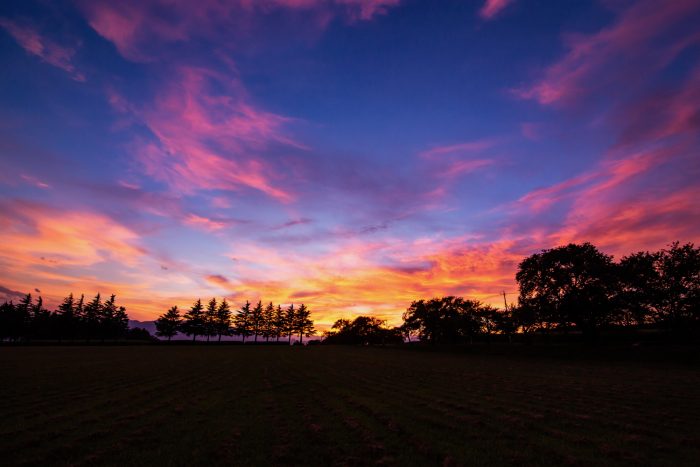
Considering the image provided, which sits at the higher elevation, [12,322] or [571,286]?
[571,286]

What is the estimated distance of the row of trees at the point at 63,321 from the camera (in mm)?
97438

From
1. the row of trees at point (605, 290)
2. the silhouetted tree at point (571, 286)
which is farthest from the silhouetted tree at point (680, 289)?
the silhouetted tree at point (571, 286)

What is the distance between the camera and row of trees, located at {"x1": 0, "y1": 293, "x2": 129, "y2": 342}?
97438 mm

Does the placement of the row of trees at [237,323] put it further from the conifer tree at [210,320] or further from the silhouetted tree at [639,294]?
the silhouetted tree at [639,294]

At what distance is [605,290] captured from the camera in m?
41.0

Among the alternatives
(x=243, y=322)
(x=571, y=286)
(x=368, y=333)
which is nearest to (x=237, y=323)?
(x=243, y=322)

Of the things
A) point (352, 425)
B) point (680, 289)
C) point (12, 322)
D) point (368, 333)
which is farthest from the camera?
point (368, 333)

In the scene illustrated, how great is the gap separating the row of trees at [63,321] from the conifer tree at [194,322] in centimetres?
2090

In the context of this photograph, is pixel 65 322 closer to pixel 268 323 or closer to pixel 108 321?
pixel 108 321

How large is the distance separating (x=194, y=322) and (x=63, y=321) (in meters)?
36.5

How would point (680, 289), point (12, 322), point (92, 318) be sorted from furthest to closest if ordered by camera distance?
point (92, 318) → point (12, 322) → point (680, 289)

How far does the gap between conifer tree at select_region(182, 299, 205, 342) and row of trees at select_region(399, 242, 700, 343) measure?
108050 mm

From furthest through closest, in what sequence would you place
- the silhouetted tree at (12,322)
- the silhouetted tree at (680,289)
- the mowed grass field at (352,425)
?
the silhouetted tree at (12,322) → the silhouetted tree at (680,289) → the mowed grass field at (352,425)

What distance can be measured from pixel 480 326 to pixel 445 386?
6828 centimetres
